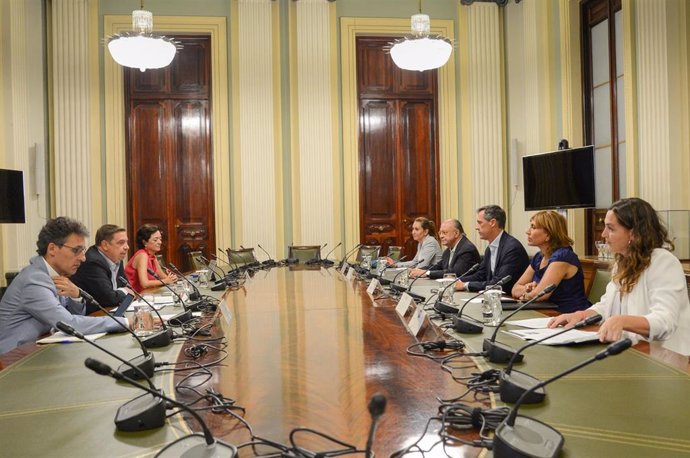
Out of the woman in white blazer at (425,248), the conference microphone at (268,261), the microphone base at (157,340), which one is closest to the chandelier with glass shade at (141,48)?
the conference microphone at (268,261)

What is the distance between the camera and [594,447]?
110 cm

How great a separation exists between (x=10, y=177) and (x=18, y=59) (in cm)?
158

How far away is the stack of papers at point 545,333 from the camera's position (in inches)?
78.2

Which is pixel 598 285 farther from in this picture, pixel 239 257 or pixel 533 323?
pixel 239 257

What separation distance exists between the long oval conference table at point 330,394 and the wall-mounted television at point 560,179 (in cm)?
372

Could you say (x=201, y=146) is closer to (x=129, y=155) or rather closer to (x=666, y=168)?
(x=129, y=155)

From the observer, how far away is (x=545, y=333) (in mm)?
2158

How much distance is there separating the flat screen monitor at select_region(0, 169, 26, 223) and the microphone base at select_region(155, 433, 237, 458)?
486cm

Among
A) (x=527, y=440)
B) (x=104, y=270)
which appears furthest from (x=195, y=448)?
(x=104, y=270)

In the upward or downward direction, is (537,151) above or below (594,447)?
above

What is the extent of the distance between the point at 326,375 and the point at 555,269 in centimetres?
188

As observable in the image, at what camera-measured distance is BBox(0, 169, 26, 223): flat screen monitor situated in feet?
17.3

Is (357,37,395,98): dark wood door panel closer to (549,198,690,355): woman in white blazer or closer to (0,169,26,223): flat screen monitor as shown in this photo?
(0,169,26,223): flat screen monitor

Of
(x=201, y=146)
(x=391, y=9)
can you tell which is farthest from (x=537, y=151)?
(x=201, y=146)
